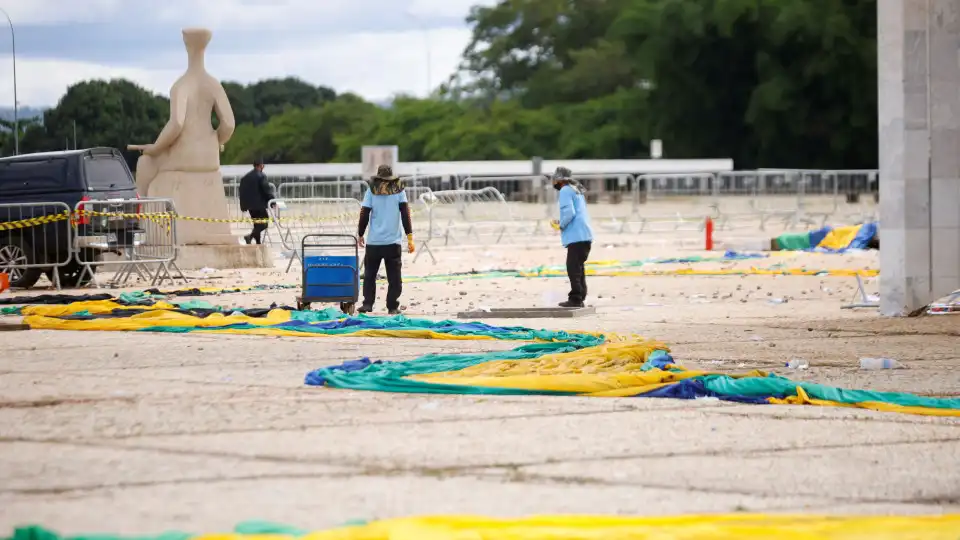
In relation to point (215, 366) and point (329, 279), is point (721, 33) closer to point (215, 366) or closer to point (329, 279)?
point (329, 279)

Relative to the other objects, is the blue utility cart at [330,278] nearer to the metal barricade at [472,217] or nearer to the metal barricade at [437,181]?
the metal barricade at [472,217]

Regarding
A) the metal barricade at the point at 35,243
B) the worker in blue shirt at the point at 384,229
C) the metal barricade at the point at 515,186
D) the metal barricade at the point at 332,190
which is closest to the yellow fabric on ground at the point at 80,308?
the worker in blue shirt at the point at 384,229

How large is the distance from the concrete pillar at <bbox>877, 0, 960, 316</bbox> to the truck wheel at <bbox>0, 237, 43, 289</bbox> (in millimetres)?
11707

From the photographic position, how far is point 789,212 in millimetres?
39500

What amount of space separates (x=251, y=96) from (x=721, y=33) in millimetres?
45141

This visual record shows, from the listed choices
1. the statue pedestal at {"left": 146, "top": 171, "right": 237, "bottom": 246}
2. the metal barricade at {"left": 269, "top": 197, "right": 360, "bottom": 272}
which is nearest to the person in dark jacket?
the metal barricade at {"left": 269, "top": 197, "right": 360, "bottom": 272}

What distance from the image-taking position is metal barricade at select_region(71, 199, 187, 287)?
22250 mm

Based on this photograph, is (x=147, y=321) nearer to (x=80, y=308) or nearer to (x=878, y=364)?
(x=80, y=308)

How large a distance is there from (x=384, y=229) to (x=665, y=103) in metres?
55.9

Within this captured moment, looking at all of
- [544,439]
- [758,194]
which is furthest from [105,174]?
[758,194]

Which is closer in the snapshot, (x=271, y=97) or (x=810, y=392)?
(x=810, y=392)

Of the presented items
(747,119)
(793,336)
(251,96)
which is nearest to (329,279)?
(793,336)

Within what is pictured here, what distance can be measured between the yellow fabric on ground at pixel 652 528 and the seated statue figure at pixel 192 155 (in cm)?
2149

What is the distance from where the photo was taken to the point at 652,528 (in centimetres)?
644
